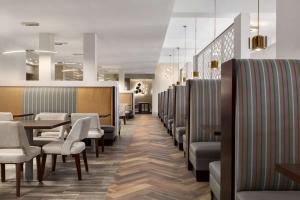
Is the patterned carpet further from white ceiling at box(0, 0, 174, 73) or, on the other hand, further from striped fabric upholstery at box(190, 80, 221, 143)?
white ceiling at box(0, 0, 174, 73)

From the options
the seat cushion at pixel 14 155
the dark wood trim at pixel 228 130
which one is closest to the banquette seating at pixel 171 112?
the seat cushion at pixel 14 155

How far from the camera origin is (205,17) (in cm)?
870

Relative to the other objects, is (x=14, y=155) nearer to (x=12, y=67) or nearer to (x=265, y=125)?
(x=265, y=125)

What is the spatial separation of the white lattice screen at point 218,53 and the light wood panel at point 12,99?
16.4 ft

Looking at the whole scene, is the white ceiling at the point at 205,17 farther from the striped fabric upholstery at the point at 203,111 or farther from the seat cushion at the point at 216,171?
the seat cushion at the point at 216,171

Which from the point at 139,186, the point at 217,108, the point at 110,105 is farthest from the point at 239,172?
the point at 110,105

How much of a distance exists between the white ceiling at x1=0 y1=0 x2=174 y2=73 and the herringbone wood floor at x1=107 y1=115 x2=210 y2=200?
9.41ft

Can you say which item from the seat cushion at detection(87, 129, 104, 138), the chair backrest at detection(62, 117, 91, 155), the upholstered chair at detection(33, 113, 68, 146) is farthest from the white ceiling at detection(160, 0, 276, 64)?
the chair backrest at detection(62, 117, 91, 155)

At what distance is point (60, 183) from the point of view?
415 centimetres

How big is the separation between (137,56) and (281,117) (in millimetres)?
12354

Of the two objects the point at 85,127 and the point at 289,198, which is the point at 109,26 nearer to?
the point at 85,127

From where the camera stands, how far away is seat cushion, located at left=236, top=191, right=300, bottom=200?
2082mm

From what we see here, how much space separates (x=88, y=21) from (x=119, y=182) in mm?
4519

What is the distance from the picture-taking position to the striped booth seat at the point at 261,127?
2250 mm
